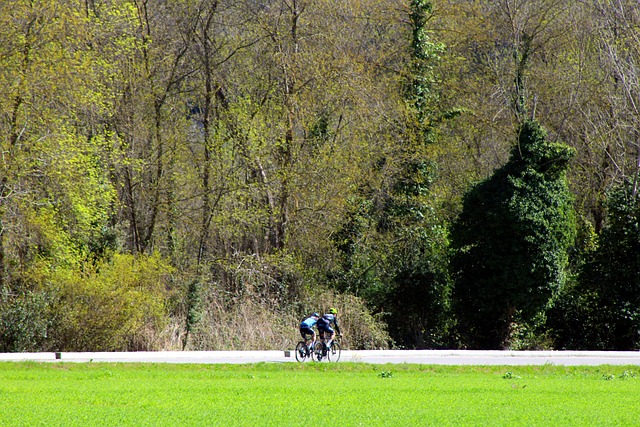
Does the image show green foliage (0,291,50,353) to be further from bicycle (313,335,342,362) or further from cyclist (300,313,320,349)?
bicycle (313,335,342,362)

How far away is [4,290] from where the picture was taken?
25953 mm

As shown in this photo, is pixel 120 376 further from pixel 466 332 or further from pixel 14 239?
pixel 466 332

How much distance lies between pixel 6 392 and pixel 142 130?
16.9m

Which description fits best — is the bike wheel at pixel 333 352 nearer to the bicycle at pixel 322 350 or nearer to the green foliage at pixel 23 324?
the bicycle at pixel 322 350

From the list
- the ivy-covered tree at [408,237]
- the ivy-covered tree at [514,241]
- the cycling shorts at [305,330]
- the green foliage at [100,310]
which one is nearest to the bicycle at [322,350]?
the cycling shorts at [305,330]

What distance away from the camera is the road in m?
23.1

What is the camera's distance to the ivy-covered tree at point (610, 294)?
97.9 ft

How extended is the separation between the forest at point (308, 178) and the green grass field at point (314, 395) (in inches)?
258

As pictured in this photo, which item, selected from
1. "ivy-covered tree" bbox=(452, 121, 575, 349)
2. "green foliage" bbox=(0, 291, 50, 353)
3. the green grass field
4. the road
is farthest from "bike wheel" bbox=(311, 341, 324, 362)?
"ivy-covered tree" bbox=(452, 121, 575, 349)

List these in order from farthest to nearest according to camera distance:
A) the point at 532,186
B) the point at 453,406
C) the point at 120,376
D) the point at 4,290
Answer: the point at 532,186, the point at 4,290, the point at 120,376, the point at 453,406

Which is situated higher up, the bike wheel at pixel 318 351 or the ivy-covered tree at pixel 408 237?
the ivy-covered tree at pixel 408 237

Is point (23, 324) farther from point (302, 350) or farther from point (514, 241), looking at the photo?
point (514, 241)

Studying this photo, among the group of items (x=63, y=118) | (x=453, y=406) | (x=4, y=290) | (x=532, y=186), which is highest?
(x=63, y=118)

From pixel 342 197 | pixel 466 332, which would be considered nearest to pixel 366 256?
pixel 342 197
